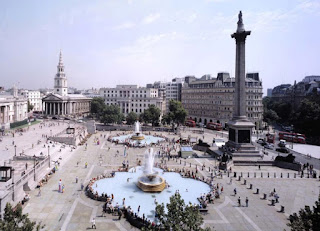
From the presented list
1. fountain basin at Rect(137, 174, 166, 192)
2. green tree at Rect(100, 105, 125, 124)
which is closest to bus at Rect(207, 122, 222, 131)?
green tree at Rect(100, 105, 125, 124)

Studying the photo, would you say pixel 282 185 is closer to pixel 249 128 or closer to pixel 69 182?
pixel 249 128

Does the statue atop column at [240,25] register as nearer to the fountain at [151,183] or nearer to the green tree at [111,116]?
the fountain at [151,183]

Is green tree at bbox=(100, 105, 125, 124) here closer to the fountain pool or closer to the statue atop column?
the statue atop column

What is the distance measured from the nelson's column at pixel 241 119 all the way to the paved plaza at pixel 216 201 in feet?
15.7

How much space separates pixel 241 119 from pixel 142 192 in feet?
87.3

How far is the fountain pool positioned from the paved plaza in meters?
2.35

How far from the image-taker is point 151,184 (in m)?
28.4

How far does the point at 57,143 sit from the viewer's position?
52688 millimetres

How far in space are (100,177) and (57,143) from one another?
24.4 meters

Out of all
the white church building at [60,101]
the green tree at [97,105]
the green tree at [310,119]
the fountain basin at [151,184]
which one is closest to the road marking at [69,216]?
the fountain basin at [151,184]

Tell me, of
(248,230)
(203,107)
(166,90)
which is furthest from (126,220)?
(166,90)

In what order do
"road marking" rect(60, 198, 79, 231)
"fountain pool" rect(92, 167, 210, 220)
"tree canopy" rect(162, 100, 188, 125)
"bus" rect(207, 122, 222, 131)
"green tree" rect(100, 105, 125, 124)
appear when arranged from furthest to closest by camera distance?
1. "green tree" rect(100, 105, 125, 124)
2. "bus" rect(207, 122, 222, 131)
3. "tree canopy" rect(162, 100, 188, 125)
4. "fountain pool" rect(92, 167, 210, 220)
5. "road marking" rect(60, 198, 79, 231)

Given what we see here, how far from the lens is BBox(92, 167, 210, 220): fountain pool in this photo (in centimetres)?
2536

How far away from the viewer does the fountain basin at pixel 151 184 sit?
92.4ft
